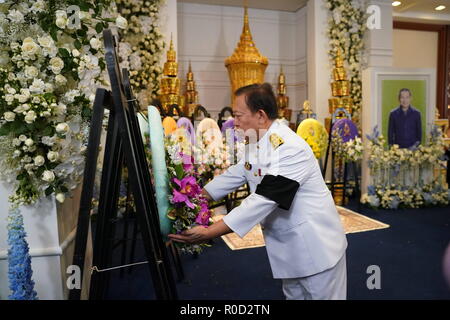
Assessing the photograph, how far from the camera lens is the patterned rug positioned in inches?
142

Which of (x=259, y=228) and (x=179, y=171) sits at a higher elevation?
(x=179, y=171)

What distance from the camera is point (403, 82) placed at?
16.6 feet

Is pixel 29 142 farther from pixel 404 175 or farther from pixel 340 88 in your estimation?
pixel 404 175

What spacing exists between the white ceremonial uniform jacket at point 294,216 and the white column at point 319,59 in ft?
14.8

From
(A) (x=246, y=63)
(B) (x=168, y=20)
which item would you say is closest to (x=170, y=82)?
(B) (x=168, y=20)

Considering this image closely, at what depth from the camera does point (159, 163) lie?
4.27 ft

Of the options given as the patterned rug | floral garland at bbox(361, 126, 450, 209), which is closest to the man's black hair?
the patterned rug

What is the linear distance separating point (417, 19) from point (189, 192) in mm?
8002

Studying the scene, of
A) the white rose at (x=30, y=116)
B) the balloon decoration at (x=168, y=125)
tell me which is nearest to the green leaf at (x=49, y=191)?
the white rose at (x=30, y=116)

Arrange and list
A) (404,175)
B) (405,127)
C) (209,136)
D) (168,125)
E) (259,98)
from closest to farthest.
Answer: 1. (259,98)
2. (168,125)
3. (209,136)
4. (405,127)
5. (404,175)

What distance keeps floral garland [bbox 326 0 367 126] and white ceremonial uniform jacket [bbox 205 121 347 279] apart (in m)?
4.65

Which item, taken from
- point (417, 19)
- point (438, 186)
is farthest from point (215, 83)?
point (417, 19)

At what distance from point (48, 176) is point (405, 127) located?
4.73m

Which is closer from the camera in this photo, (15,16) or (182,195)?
(182,195)
